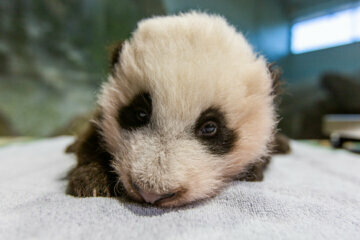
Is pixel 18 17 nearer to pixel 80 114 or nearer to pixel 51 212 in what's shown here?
pixel 80 114

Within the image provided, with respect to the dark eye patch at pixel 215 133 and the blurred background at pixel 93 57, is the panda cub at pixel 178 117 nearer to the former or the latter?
the dark eye patch at pixel 215 133

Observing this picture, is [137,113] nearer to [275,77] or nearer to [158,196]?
Result: [158,196]

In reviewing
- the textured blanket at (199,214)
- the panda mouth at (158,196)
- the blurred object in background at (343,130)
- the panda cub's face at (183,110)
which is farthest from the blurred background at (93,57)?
the panda mouth at (158,196)

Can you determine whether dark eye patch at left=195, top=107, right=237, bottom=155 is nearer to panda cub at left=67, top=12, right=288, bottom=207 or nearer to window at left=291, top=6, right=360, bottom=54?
panda cub at left=67, top=12, right=288, bottom=207

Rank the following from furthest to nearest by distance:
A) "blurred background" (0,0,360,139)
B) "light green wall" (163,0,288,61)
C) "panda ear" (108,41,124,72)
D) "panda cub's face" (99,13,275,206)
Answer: "blurred background" (0,0,360,139) → "light green wall" (163,0,288,61) → "panda ear" (108,41,124,72) → "panda cub's face" (99,13,275,206)

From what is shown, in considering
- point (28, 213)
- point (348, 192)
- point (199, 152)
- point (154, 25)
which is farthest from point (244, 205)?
point (154, 25)

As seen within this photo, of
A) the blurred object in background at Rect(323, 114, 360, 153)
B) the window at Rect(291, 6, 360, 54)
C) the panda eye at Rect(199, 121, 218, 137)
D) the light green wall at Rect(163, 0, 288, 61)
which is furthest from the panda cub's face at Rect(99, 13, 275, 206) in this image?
the window at Rect(291, 6, 360, 54)
